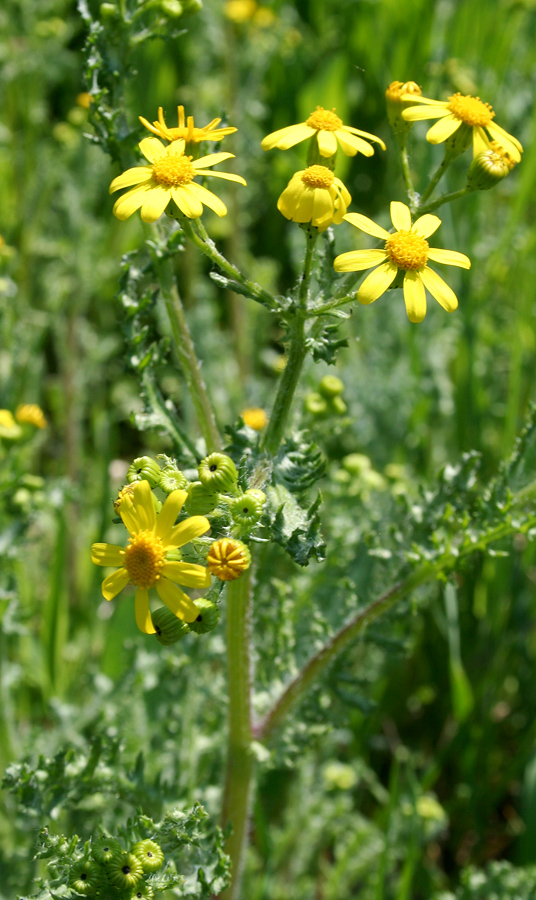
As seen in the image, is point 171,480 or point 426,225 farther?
point 426,225

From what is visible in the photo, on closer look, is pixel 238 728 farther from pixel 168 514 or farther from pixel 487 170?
pixel 487 170

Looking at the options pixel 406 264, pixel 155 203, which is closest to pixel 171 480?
pixel 155 203

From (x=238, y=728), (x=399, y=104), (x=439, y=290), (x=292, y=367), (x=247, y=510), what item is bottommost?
(x=238, y=728)

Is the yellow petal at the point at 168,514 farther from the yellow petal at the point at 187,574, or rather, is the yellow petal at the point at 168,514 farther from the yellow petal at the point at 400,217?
the yellow petal at the point at 400,217

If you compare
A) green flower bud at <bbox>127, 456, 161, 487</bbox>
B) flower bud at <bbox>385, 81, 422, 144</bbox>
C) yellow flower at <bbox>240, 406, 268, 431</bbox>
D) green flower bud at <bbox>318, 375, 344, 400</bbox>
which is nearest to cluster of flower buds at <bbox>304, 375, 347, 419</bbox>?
green flower bud at <bbox>318, 375, 344, 400</bbox>

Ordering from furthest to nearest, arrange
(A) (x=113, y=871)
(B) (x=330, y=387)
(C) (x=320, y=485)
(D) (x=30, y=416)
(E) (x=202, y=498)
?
(C) (x=320, y=485)
(D) (x=30, y=416)
(B) (x=330, y=387)
(E) (x=202, y=498)
(A) (x=113, y=871)

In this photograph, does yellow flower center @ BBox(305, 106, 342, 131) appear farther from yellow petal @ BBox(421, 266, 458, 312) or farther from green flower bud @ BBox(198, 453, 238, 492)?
green flower bud @ BBox(198, 453, 238, 492)

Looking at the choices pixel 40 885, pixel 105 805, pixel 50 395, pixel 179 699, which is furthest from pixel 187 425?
pixel 40 885
